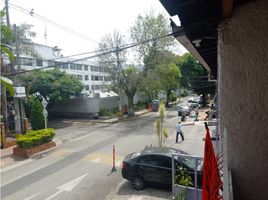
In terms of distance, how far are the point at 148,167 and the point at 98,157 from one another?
17.3 ft

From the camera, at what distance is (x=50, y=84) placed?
2623 centimetres

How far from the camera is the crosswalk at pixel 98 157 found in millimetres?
13567

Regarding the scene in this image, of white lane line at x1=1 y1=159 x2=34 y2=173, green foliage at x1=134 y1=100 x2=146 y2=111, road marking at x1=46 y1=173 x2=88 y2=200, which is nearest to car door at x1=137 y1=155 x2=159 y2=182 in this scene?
road marking at x1=46 y1=173 x2=88 y2=200

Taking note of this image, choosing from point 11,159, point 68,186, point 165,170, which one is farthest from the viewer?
point 11,159

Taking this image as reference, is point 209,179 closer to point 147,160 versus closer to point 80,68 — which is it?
point 147,160

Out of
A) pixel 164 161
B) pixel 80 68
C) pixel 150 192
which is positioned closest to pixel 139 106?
pixel 80 68

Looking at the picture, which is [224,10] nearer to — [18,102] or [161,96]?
[18,102]

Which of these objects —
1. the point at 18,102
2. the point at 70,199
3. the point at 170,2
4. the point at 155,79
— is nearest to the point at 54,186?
the point at 70,199

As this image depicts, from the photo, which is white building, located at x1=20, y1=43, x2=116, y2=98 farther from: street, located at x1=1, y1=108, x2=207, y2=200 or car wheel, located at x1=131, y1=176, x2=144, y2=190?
car wheel, located at x1=131, y1=176, x2=144, y2=190

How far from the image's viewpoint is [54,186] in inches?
423

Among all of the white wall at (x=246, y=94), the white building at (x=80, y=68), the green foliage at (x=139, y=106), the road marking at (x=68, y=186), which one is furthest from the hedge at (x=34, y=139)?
the white building at (x=80, y=68)

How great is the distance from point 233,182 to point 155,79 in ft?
85.4

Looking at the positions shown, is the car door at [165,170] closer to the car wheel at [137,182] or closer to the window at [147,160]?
the window at [147,160]

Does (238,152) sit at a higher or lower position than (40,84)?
lower
